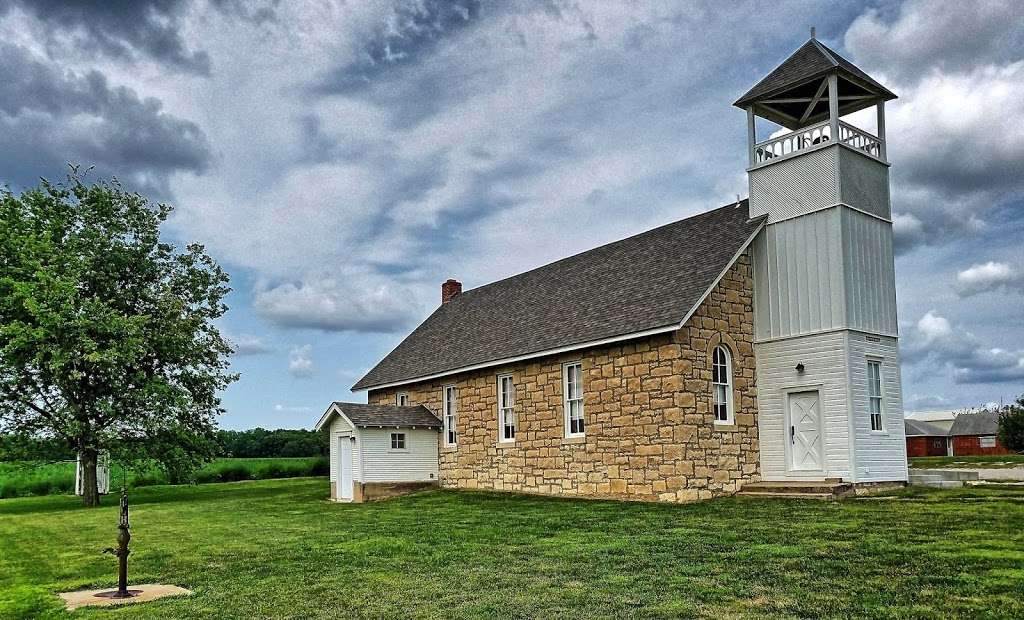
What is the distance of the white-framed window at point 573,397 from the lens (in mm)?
21422

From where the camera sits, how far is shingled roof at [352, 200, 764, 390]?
786 inches

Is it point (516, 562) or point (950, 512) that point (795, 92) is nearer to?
point (950, 512)

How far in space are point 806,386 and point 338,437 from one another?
1416 centimetres

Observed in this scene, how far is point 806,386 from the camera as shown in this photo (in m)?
19.2

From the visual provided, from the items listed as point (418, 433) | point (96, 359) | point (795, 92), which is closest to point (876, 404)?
point (795, 92)

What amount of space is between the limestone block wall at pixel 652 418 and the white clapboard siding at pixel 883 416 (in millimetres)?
2281

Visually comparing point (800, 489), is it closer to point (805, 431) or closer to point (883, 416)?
point (805, 431)

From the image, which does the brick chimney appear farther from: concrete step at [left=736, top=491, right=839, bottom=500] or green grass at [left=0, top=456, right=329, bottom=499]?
concrete step at [left=736, top=491, right=839, bottom=500]

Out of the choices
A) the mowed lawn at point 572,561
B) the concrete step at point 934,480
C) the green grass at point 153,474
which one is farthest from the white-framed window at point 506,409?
the green grass at point 153,474

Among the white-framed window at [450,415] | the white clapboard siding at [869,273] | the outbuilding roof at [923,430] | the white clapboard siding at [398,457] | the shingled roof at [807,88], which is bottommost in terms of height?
the outbuilding roof at [923,430]

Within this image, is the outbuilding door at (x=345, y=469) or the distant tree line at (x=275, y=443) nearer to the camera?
the outbuilding door at (x=345, y=469)

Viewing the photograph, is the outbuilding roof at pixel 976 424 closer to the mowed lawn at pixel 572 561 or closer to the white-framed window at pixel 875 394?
the white-framed window at pixel 875 394

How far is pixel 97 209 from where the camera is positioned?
1192 inches

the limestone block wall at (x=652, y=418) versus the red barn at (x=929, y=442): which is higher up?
the limestone block wall at (x=652, y=418)
